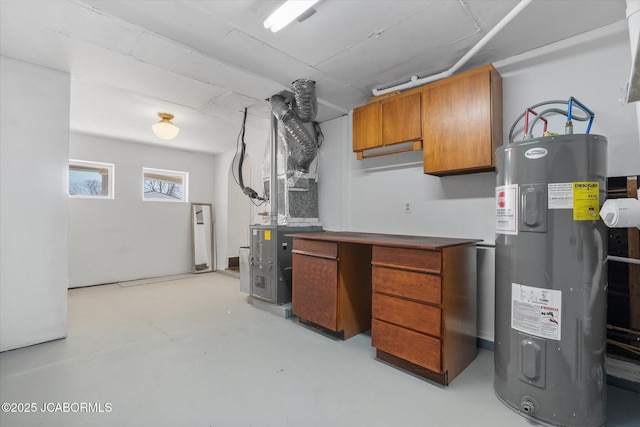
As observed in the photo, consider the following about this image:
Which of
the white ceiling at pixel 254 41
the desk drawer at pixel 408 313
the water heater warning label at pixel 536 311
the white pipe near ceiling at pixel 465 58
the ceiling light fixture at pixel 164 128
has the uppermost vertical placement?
the white ceiling at pixel 254 41

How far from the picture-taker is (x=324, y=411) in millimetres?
1602

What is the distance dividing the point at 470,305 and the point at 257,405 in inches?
63.2

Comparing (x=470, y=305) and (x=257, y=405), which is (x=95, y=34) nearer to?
(x=257, y=405)

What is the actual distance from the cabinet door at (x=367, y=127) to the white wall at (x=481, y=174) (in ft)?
1.10

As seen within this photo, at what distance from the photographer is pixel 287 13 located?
5.77 feet

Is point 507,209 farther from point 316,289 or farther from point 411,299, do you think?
point 316,289

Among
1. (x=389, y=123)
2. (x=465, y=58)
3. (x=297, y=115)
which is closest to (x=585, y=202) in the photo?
(x=465, y=58)

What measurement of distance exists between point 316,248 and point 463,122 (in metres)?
1.62

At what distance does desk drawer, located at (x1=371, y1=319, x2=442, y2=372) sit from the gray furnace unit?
42 centimetres

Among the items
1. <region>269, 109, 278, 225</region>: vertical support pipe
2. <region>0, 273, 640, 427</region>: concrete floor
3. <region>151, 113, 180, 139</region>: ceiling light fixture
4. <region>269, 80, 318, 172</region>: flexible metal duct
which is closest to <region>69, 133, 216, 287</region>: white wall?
<region>151, 113, 180, 139</region>: ceiling light fixture

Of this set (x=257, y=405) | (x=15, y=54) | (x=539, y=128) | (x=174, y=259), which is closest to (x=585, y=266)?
(x=539, y=128)

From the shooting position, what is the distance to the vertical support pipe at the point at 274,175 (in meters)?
3.45

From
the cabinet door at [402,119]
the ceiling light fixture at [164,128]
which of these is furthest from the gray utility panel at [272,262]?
the ceiling light fixture at [164,128]

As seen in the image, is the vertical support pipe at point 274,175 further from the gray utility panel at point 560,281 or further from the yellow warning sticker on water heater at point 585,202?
the yellow warning sticker on water heater at point 585,202
